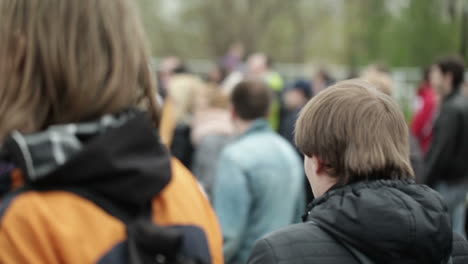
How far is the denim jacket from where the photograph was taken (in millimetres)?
3951

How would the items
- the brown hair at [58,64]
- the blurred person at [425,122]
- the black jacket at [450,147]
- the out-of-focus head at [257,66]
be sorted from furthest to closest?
the out-of-focus head at [257,66], the blurred person at [425,122], the black jacket at [450,147], the brown hair at [58,64]

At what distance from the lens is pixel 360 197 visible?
2.01m

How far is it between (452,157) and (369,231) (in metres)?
4.49

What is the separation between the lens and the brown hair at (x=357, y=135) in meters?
2.11

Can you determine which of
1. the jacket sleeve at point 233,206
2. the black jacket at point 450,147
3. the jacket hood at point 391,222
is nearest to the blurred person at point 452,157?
the black jacket at point 450,147

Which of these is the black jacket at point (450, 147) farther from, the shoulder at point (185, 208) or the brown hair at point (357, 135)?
the shoulder at point (185, 208)

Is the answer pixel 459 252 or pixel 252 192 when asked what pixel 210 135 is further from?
pixel 459 252

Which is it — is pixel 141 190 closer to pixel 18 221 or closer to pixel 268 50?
pixel 18 221

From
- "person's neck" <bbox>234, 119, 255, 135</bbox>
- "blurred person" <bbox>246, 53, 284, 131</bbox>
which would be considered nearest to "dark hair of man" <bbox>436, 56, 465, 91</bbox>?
"person's neck" <bbox>234, 119, 255, 135</bbox>

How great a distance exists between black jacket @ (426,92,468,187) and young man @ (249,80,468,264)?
403 cm

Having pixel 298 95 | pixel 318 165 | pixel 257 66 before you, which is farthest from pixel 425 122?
pixel 318 165

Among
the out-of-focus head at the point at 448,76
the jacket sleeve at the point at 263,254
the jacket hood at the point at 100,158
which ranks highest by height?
the jacket hood at the point at 100,158

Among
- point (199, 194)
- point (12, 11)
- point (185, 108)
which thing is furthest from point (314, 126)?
point (185, 108)

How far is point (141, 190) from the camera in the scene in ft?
4.91
